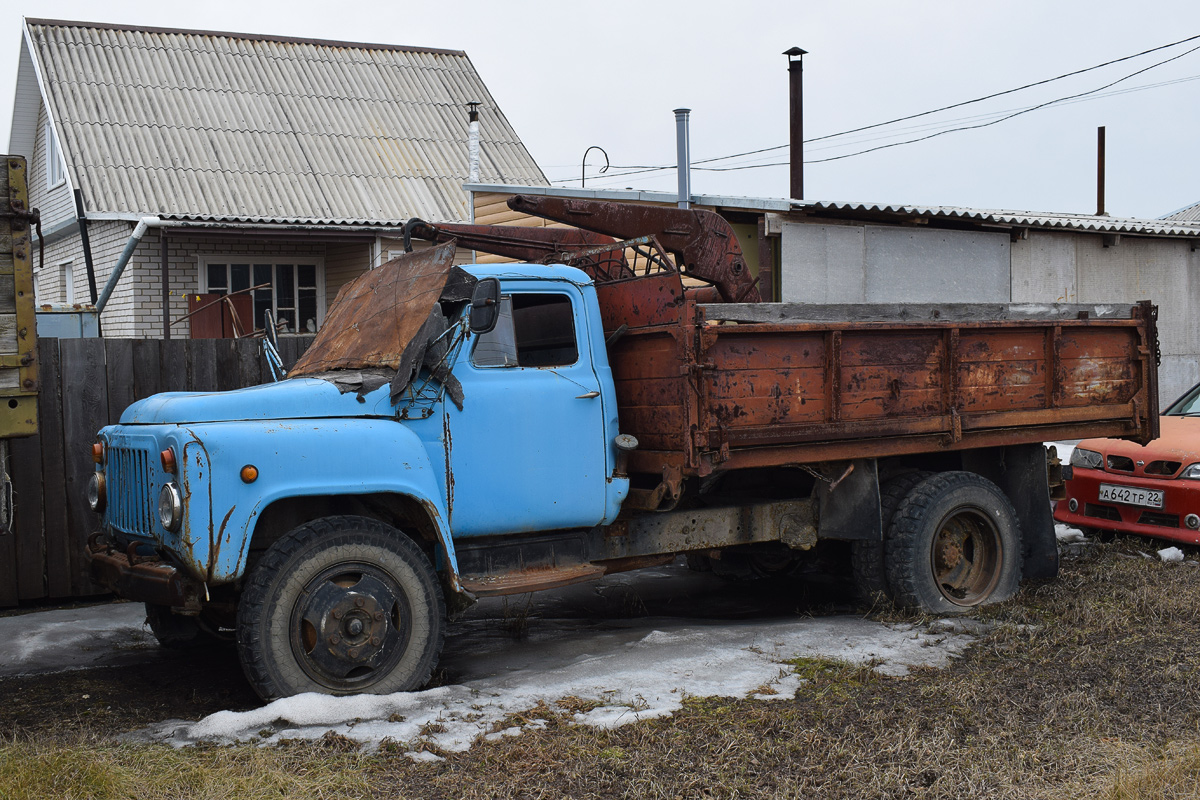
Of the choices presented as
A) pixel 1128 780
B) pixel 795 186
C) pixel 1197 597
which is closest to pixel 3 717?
pixel 1128 780

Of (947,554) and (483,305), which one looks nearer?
(483,305)

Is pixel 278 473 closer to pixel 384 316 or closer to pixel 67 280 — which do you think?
pixel 384 316

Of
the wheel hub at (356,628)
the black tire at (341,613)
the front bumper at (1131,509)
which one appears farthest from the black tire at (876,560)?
the wheel hub at (356,628)

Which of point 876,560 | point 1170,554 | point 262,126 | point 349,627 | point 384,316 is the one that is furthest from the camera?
point 262,126

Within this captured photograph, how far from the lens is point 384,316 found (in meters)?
6.10

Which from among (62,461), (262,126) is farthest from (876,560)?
(262,126)

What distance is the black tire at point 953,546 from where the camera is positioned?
22.6ft

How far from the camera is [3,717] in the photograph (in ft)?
16.8

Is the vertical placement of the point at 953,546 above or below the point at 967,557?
above

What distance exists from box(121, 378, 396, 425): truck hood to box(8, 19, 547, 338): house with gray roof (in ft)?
26.4

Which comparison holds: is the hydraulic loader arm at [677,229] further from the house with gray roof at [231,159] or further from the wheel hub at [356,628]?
the house with gray roof at [231,159]

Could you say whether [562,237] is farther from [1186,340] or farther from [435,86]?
[435,86]

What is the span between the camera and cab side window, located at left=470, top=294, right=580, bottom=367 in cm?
589

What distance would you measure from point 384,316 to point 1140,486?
597cm
